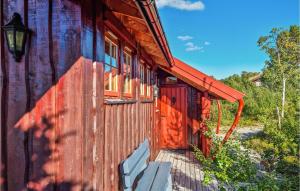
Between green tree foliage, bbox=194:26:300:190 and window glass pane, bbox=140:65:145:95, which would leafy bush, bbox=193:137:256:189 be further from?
window glass pane, bbox=140:65:145:95

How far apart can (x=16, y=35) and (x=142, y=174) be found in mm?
2881

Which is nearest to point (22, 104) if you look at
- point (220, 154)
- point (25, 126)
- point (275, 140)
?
point (25, 126)

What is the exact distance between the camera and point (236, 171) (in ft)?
10.8

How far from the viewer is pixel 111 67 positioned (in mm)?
3000

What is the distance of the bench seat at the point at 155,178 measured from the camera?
Answer: 3414 mm

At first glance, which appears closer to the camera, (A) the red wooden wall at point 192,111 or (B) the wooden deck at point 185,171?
(B) the wooden deck at point 185,171

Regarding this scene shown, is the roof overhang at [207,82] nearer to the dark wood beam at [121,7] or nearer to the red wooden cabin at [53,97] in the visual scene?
the dark wood beam at [121,7]

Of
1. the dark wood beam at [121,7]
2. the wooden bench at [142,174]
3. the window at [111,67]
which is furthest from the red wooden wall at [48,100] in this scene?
the wooden bench at [142,174]

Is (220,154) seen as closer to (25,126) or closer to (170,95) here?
(25,126)

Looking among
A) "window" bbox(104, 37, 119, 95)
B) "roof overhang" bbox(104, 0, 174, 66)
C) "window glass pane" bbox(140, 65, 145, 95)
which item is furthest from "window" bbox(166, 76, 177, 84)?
"window" bbox(104, 37, 119, 95)

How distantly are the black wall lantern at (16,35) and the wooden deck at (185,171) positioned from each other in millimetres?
3762

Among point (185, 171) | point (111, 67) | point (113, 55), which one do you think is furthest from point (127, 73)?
point (185, 171)

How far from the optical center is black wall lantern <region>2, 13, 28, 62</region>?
6.23 feet

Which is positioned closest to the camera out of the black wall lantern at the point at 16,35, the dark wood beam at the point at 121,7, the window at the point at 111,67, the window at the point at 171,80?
the black wall lantern at the point at 16,35
